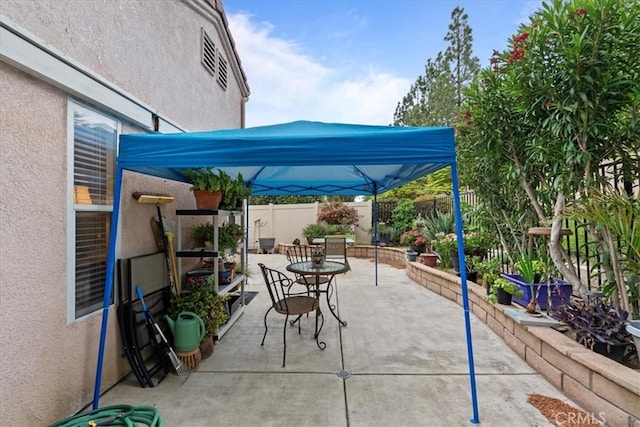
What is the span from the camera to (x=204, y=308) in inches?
117

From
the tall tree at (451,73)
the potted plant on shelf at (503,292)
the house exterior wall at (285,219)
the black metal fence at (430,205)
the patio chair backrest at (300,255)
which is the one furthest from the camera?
the tall tree at (451,73)

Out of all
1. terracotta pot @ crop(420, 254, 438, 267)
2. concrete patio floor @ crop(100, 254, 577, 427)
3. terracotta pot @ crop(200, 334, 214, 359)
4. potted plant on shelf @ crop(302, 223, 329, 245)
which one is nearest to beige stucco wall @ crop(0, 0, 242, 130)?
terracotta pot @ crop(200, 334, 214, 359)

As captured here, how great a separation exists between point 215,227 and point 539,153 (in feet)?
11.1

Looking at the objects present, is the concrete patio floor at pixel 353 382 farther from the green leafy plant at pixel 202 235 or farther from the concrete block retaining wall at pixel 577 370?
the green leafy plant at pixel 202 235

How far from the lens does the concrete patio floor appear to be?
2.06 metres

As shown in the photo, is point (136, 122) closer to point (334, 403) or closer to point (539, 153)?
point (334, 403)

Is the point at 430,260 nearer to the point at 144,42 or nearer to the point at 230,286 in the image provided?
the point at 230,286

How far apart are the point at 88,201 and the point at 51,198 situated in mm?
332

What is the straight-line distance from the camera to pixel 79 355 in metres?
2.11

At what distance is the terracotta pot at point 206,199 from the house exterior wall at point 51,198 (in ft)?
1.86

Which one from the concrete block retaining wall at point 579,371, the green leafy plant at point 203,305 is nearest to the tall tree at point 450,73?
the concrete block retaining wall at point 579,371

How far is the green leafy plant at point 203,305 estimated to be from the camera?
2918 millimetres

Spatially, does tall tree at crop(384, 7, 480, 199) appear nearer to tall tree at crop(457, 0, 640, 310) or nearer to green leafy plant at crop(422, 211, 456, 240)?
green leafy plant at crop(422, 211, 456, 240)

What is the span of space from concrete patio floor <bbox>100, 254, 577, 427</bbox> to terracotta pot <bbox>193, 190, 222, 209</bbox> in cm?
155
